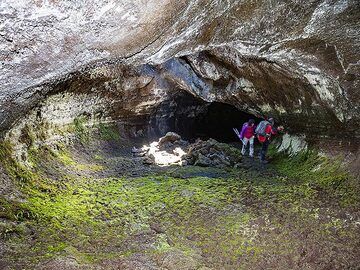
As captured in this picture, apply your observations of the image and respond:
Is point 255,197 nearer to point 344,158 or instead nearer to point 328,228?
point 328,228

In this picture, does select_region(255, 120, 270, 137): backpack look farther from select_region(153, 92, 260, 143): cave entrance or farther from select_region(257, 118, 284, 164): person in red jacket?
select_region(153, 92, 260, 143): cave entrance

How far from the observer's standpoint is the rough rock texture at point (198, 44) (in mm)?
4246

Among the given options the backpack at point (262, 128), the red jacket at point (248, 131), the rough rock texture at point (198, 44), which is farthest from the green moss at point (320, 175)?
the red jacket at point (248, 131)

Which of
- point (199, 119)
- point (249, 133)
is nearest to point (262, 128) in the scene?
point (249, 133)

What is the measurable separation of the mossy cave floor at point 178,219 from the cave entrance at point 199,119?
9.66m

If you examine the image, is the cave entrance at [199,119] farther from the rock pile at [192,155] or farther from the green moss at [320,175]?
the green moss at [320,175]

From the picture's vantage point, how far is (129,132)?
15.6 metres

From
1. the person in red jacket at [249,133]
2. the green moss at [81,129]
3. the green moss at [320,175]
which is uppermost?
the green moss at [81,129]

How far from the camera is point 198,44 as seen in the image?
253 inches

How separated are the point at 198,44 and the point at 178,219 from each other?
140 inches

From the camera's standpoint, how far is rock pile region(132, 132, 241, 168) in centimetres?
1052

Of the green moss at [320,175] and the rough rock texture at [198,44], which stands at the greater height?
the rough rock texture at [198,44]

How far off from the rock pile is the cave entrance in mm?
4886

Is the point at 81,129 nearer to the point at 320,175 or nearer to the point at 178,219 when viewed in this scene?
the point at 178,219
